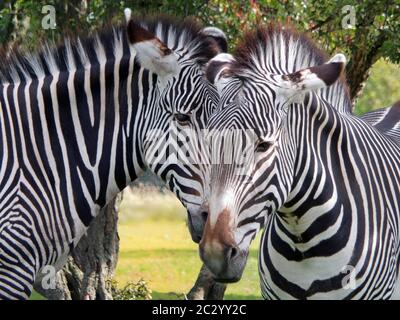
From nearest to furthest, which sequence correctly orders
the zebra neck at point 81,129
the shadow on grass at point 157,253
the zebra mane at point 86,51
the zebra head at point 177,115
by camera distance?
1. the zebra head at point 177,115
2. the zebra neck at point 81,129
3. the zebra mane at point 86,51
4. the shadow on grass at point 157,253

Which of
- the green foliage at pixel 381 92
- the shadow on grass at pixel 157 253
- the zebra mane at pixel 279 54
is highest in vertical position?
the zebra mane at pixel 279 54

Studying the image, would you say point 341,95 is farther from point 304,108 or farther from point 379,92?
point 379,92

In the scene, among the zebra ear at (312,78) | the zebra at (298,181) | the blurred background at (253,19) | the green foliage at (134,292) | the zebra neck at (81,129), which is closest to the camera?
the zebra at (298,181)

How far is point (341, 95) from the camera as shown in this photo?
5805 mm

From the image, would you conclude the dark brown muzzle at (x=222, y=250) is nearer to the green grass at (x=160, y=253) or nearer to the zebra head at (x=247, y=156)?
the zebra head at (x=247, y=156)

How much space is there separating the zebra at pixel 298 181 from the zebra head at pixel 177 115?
379 millimetres

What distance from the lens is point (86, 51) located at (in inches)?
243

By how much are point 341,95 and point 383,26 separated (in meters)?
2.40

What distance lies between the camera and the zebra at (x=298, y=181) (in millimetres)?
4848

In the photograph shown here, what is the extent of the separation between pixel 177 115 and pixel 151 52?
0.47m

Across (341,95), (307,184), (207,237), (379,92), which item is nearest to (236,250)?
(207,237)

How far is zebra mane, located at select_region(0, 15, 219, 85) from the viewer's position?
20.0 ft

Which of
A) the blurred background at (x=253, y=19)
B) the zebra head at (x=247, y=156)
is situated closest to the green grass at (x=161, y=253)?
the blurred background at (x=253, y=19)

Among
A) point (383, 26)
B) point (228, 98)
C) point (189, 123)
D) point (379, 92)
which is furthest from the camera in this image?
point (379, 92)
